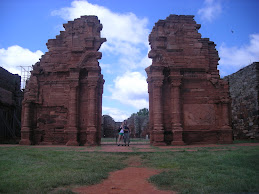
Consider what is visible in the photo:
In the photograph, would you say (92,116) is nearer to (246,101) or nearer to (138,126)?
(246,101)

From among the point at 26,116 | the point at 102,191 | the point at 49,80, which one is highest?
the point at 49,80

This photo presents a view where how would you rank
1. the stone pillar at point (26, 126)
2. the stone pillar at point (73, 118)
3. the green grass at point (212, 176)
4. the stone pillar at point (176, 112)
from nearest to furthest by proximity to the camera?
Result: the green grass at point (212, 176) < the stone pillar at point (176, 112) < the stone pillar at point (73, 118) < the stone pillar at point (26, 126)

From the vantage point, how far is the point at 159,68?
13125 millimetres

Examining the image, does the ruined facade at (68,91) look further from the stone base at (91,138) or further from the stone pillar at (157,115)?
the stone pillar at (157,115)

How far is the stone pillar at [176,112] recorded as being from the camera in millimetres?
12406

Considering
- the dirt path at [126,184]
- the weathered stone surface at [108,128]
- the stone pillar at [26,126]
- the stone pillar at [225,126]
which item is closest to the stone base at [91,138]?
the stone pillar at [26,126]

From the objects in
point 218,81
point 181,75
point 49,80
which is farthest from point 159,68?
point 49,80

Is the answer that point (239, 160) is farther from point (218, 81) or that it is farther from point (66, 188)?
point (218, 81)

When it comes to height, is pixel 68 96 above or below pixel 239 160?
above

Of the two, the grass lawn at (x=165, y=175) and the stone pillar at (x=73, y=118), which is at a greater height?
the stone pillar at (x=73, y=118)

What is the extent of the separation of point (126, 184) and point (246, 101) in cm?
1736

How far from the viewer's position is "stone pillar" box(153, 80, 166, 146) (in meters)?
12.3

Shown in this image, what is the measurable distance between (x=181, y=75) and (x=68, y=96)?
6.65 metres

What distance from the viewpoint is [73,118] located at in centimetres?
1289
